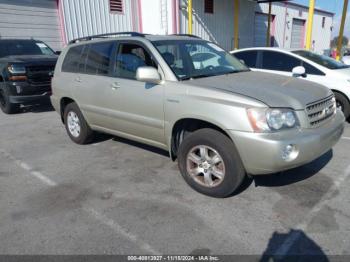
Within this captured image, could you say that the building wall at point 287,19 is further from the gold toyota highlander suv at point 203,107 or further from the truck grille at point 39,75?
the gold toyota highlander suv at point 203,107

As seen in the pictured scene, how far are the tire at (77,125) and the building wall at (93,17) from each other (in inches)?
302

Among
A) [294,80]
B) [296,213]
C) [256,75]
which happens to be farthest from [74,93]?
[296,213]

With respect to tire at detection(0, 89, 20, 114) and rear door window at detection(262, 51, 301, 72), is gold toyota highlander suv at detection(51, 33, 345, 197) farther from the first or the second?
tire at detection(0, 89, 20, 114)

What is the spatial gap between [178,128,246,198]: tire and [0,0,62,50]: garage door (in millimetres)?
10096

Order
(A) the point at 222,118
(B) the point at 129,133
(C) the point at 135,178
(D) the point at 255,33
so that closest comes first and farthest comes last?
A: (A) the point at 222,118 < (C) the point at 135,178 < (B) the point at 129,133 < (D) the point at 255,33

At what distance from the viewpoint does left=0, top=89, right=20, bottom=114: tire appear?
786 centimetres

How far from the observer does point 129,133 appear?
14.0ft

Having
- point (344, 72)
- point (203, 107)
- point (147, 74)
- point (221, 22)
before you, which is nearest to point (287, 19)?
point (221, 22)

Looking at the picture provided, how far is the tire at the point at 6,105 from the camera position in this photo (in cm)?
786

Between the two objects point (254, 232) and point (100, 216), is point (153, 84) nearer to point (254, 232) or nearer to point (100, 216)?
point (100, 216)

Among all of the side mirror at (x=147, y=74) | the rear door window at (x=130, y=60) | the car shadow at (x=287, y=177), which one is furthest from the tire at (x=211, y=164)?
the rear door window at (x=130, y=60)

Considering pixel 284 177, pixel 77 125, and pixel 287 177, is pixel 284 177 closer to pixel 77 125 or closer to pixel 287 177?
pixel 287 177

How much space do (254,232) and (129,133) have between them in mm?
2199

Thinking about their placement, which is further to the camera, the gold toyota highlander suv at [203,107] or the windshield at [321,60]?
the windshield at [321,60]
